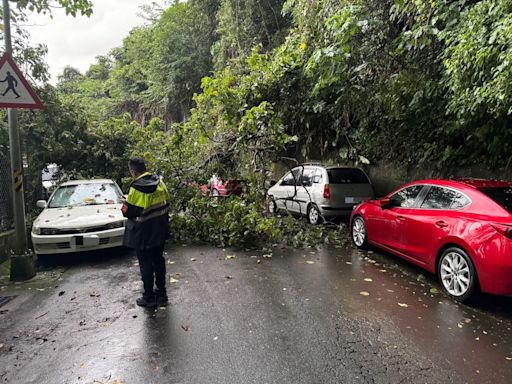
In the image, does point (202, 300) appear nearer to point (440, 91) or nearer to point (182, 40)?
point (440, 91)

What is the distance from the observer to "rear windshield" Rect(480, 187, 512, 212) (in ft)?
15.2

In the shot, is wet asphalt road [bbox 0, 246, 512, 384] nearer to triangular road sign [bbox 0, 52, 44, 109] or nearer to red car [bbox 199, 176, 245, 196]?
triangular road sign [bbox 0, 52, 44, 109]

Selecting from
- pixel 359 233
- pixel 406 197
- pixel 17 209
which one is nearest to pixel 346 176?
pixel 359 233

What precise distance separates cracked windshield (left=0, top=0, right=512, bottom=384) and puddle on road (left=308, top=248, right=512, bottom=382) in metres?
0.03

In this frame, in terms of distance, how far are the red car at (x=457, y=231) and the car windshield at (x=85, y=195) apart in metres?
5.48

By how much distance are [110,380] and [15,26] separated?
7.99m

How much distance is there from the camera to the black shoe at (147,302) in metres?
4.73

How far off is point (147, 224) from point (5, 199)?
4.85 metres

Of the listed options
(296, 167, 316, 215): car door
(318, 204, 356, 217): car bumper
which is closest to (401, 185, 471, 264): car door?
(318, 204, 356, 217): car bumper

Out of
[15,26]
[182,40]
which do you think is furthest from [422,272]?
[182,40]

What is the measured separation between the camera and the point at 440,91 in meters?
6.68

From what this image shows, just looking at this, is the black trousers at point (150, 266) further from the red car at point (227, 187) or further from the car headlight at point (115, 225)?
the red car at point (227, 187)

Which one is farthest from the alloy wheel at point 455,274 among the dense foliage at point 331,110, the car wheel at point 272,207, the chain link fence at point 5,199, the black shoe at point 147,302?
the chain link fence at point 5,199

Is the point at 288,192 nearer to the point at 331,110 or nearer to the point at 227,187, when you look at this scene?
the point at 227,187
